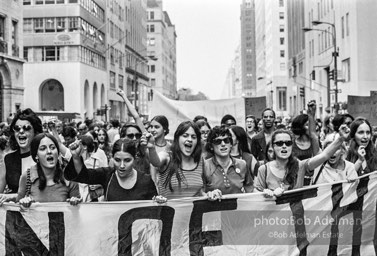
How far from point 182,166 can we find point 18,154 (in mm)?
1774

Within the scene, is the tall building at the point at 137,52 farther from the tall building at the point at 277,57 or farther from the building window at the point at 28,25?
the tall building at the point at 277,57

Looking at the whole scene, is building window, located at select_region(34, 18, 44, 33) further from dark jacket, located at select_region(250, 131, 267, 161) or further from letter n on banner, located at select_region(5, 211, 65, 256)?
letter n on banner, located at select_region(5, 211, 65, 256)

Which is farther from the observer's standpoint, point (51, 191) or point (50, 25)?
point (50, 25)

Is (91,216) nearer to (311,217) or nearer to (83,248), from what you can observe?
(83,248)

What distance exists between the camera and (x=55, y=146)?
5.71 m

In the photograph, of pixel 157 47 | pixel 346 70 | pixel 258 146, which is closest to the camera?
pixel 258 146

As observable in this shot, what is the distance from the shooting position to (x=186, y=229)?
5.73 meters

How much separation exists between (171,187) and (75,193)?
91 centimetres

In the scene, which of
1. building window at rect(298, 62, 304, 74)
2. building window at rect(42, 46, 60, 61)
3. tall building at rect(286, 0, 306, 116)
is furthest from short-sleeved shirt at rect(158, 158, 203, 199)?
building window at rect(298, 62, 304, 74)

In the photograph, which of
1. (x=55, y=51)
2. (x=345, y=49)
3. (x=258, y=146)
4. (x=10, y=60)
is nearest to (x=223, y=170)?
(x=258, y=146)

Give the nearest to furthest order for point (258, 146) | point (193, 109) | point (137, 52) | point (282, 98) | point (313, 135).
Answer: point (313, 135)
point (258, 146)
point (193, 109)
point (137, 52)
point (282, 98)

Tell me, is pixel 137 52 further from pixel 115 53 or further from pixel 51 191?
pixel 51 191

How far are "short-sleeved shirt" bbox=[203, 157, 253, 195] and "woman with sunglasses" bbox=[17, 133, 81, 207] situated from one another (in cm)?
127

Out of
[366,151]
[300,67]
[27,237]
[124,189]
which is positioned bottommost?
[27,237]
